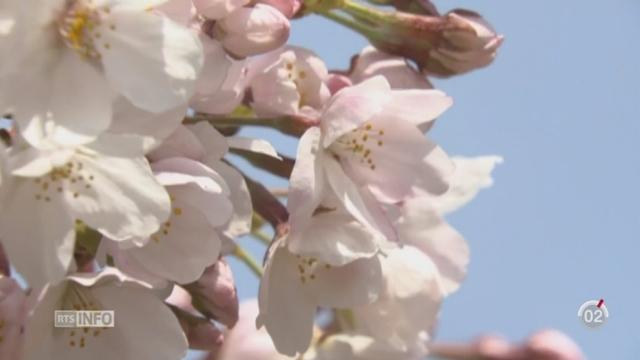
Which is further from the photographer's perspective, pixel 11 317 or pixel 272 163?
pixel 272 163

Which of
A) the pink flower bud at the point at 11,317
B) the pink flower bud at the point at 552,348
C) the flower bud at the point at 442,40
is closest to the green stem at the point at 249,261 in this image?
the flower bud at the point at 442,40

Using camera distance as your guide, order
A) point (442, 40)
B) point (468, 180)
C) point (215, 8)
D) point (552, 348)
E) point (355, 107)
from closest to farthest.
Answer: point (215, 8)
point (355, 107)
point (442, 40)
point (468, 180)
point (552, 348)

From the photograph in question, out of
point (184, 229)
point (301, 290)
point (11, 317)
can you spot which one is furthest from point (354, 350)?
point (11, 317)

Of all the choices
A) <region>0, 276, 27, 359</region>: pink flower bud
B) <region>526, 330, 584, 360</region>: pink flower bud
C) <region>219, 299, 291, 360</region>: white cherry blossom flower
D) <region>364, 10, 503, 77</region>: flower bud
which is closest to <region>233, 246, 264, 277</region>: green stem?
<region>219, 299, 291, 360</region>: white cherry blossom flower

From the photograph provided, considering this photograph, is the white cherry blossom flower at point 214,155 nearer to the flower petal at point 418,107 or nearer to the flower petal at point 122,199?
the flower petal at point 122,199

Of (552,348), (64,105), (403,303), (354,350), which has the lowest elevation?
(552,348)

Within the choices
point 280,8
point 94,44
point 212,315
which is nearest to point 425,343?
point 212,315

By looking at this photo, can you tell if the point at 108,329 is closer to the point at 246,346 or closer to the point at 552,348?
the point at 246,346

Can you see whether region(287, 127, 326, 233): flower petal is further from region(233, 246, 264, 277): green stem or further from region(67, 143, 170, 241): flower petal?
region(233, 246, 264, 277): green stem
